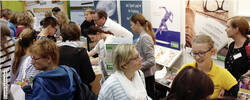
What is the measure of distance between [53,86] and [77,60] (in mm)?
813

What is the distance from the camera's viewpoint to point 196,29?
4.38 m

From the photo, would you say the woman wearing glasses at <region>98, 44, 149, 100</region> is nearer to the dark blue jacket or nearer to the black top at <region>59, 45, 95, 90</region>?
the dark blue jacket

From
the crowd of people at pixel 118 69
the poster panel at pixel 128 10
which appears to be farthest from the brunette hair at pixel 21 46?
the poster panel at pixel 128 10

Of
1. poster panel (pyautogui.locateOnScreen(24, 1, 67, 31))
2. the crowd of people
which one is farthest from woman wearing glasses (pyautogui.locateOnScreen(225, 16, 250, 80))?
poster panel (pyautogui.locateOnScreen(24, 1, 67, 31))

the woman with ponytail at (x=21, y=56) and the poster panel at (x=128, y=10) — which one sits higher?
the poster panel at (x=128, y=10)

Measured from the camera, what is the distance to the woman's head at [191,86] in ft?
4.26

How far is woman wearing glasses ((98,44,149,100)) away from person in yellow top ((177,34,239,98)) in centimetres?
36

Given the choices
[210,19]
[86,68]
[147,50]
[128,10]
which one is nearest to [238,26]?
[147,50]

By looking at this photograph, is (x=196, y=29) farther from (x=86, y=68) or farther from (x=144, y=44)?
(x=86, y=68)

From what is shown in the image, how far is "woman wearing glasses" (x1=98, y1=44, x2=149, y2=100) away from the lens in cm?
198

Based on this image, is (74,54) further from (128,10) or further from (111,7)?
(111,7)

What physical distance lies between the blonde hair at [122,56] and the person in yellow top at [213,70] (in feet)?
1.32

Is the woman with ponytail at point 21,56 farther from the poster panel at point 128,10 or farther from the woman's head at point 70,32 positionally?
the poster panel at point 128,10

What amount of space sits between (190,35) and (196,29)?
19 cm
